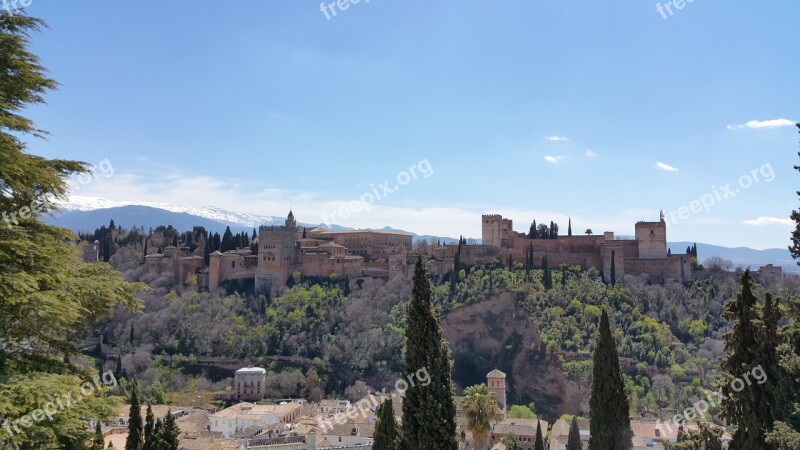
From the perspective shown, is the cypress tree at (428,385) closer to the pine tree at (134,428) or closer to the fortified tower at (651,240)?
the pine tree at (134,428)

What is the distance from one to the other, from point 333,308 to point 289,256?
30.6ft

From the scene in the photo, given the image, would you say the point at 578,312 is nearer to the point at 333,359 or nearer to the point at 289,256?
the point at 333,359

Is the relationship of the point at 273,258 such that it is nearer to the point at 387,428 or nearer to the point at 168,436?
the point at 168,436

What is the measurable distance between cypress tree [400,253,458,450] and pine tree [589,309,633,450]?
209 inches

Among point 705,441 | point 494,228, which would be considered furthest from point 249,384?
point 705,441

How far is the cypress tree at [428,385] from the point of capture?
10773 millimetres

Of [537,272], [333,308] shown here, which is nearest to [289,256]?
[333,308]

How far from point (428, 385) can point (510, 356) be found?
45.7m

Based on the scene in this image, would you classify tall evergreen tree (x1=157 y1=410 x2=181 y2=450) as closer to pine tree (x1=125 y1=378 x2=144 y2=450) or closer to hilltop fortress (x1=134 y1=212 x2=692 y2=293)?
pine tree (x1=125 y1=378 x2=144 y2=450)

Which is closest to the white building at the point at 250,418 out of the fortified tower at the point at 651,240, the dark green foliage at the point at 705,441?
the dark green foliage at the point at 705,441

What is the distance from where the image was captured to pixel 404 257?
67062mm

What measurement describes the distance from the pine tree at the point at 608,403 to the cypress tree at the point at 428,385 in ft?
17.4

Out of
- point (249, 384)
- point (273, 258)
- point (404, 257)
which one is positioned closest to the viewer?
point (249, 384)

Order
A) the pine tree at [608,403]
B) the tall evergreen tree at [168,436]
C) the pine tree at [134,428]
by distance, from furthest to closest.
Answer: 1. the pine tree at [134,428]
2. the tall evergreen tree at [168,436]
3. the pine tree at [608,403]
